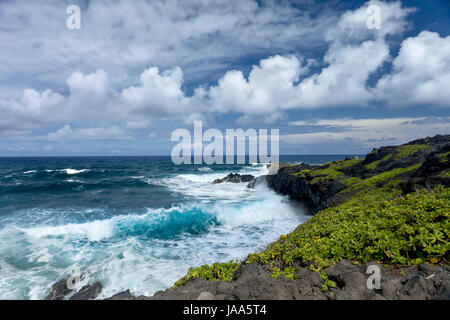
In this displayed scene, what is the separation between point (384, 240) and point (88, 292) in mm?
11769

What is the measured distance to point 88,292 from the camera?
10.2 metres

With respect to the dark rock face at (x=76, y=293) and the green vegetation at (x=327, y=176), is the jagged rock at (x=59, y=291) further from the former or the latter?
the green vegetation at (x=327, y=176)

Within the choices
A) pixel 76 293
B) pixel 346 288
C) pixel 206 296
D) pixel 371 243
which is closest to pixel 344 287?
pixel 346 288

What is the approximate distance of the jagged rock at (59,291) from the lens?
9925 millimetres

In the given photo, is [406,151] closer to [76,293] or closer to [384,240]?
[384,240]

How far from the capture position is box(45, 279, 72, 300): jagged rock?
9925mm

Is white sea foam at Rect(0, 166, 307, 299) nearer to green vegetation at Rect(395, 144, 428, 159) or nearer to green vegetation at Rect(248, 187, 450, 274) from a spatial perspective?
green vegetation at Rect(248, 187, 450, 274)

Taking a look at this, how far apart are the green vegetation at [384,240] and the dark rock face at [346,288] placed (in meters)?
0.56

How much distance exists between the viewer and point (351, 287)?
3.99 m

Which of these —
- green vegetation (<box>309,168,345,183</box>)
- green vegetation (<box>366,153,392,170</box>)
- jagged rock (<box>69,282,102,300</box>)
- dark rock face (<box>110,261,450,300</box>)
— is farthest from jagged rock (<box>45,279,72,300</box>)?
green vegetation (<box>366,153,392,170</box>)

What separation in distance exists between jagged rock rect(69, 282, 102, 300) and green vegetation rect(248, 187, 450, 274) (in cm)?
789

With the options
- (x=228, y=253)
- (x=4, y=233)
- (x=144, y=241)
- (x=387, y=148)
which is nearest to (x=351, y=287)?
(x=228, y=253)
